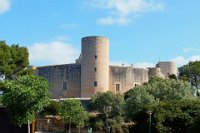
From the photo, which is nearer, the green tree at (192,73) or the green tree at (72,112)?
the green tree at (72,112)

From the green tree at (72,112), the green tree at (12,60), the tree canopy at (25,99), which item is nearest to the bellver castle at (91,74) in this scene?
the green tree at (12,60)

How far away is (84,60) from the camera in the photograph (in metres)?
60.2

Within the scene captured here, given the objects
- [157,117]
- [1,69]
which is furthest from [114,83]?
[157,117]

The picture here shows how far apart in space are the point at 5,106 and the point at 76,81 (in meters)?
37.1

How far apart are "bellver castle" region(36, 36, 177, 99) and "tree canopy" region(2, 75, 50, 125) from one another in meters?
35.4

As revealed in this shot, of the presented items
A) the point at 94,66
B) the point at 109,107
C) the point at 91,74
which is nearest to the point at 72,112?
the point at 109,107

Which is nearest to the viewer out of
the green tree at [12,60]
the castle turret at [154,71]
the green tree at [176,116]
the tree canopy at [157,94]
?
the green tree at [176,116]

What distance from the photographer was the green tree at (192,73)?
205 feet

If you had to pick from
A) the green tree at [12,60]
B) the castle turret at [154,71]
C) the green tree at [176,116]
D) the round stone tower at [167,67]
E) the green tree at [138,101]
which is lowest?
the green tree at [176,116]

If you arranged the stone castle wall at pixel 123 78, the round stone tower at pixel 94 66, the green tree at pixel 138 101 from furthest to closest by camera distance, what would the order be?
the stone castle wall at pixel 123 78
the round stone tower at pixel 94 66
the green tree at pixel 138 101

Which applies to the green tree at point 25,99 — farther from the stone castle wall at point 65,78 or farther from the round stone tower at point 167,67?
the round stone tower at point 167,67

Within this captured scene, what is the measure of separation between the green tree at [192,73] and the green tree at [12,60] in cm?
2474

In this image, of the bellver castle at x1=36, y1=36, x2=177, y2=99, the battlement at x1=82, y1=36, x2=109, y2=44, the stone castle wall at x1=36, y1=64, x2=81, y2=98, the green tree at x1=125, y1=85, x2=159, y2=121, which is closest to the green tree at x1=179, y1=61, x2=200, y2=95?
the bellver castle at x1=36, y1=36, x2=177, y2=99

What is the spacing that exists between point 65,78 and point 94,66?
4.49m
